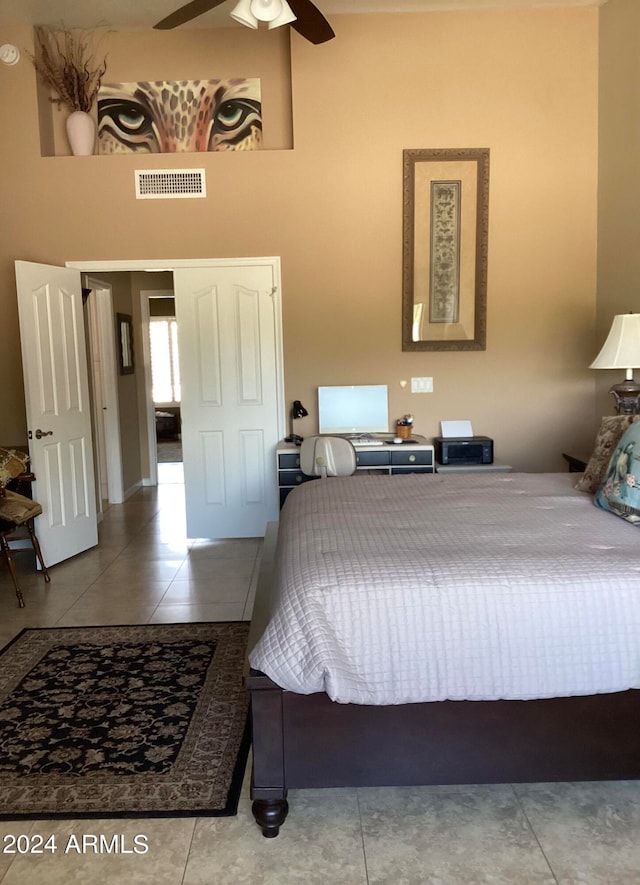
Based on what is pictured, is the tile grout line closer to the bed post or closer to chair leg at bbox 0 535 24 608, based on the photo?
the bed post

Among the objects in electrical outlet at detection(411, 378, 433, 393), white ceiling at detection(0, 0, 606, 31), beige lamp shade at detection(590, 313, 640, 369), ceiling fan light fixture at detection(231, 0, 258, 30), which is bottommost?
electrical outlet at detection(411, 378, 433, 393)

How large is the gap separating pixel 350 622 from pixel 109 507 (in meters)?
5.07

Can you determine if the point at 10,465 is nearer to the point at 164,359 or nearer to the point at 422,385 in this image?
the point at 422,385

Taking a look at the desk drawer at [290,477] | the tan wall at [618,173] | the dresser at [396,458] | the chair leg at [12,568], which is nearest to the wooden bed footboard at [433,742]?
the chair leg at [12,568]

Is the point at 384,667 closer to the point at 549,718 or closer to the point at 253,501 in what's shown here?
the point at 549,718

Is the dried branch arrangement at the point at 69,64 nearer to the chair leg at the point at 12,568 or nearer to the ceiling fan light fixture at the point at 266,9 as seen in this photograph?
the ceiling fan light fixture at the point at 266,9

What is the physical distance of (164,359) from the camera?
39.8 ft

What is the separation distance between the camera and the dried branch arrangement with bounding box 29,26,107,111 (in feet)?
15.9

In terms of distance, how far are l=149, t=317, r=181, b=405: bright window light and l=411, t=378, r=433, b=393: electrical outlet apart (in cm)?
771

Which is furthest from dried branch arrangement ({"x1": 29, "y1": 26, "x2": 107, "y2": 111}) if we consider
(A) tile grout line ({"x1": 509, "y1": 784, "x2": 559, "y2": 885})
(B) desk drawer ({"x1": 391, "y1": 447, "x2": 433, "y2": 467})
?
(A) tile grout line ({"x1": 509, "y1": 784, "x2": 559, "y2": 885})

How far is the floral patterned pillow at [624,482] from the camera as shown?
8.20 feet

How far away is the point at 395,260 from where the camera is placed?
4992 millimetres

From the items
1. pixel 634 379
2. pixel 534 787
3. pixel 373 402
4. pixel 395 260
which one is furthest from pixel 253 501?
pixel 534 787

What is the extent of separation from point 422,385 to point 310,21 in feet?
8.08
